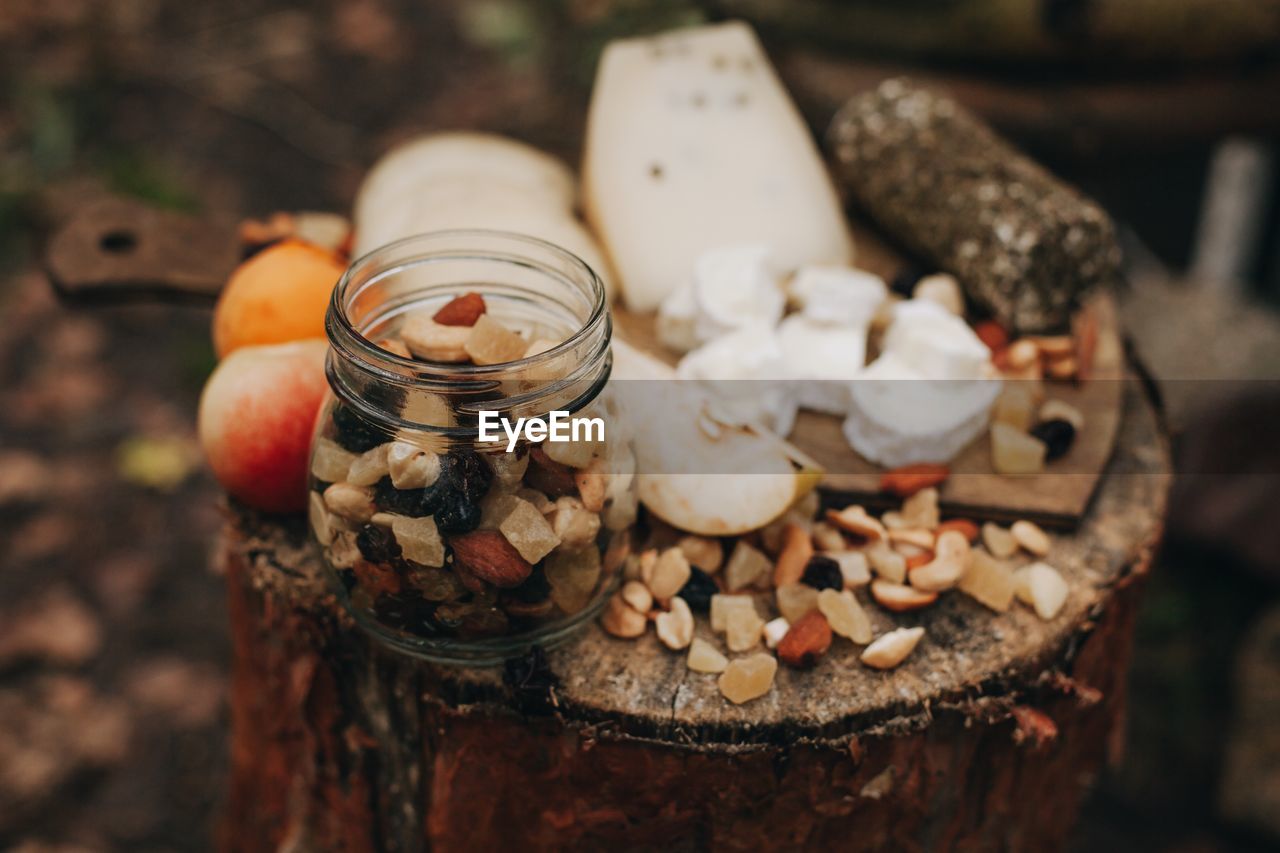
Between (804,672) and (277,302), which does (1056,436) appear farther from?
(277,302)

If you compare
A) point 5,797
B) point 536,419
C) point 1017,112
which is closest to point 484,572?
point 536,419

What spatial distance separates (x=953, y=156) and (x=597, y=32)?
1.55 meters

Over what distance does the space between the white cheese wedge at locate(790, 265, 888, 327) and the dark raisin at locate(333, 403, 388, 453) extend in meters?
0.64

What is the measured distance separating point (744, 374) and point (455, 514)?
18.1 inches

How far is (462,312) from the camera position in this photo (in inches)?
42.5

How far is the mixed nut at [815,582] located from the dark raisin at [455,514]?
261 mm

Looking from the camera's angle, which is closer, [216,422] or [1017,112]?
[216,422]

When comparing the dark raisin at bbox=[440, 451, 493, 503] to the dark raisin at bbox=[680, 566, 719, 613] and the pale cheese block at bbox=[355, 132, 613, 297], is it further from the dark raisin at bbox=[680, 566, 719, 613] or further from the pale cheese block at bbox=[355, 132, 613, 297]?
the pale cheese block at bbox=[355, 132, 613, 297]

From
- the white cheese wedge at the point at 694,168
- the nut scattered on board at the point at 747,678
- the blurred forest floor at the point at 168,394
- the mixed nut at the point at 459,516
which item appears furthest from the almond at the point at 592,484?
the blurred forest floor at the point at 168,394

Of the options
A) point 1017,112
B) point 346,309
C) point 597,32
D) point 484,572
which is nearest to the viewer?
point 484,572

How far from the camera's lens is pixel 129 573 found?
248cm

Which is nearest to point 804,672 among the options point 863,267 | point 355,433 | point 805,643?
point 805,643

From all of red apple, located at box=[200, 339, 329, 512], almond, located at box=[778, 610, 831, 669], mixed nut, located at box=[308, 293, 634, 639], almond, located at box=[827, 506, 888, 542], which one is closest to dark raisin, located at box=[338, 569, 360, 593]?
mixed nut, located at box=[308, 293, 634, 639]

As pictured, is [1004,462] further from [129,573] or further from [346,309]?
[129,573]
